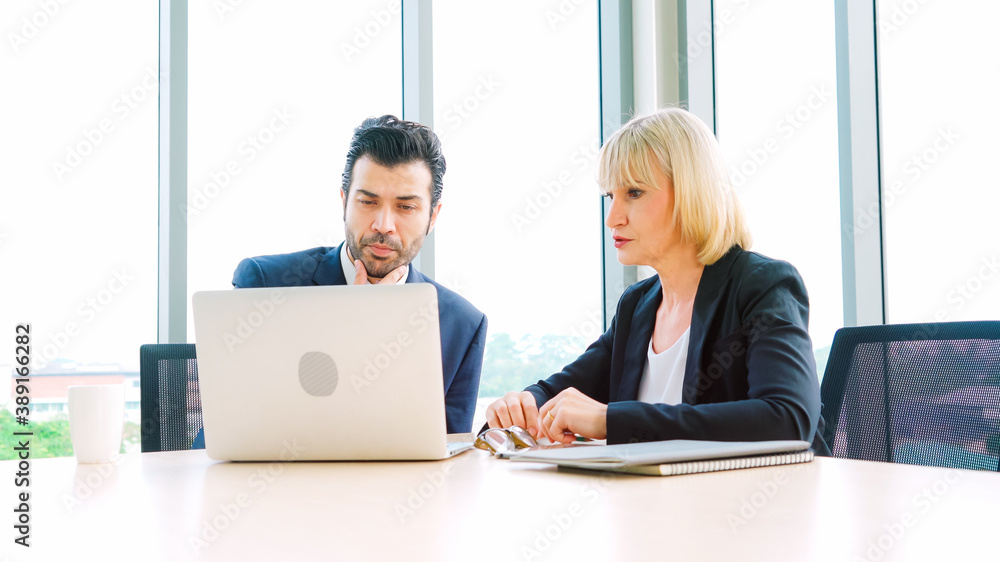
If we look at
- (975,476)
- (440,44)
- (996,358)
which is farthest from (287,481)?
(440,44)

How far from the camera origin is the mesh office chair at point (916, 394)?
1.33 m

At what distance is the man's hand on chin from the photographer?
2.15 meters

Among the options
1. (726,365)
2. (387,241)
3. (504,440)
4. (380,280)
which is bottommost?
(504,440)

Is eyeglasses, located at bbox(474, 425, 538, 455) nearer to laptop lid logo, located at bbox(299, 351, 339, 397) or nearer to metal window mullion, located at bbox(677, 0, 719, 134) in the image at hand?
laptop lid logo, located at bbox(299, 351, 339, 397)

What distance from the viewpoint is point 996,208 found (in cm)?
236

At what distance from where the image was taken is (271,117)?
2873 mm

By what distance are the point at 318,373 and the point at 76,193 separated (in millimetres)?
1889

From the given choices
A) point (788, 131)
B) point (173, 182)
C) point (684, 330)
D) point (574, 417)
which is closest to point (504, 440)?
point (574, 417)

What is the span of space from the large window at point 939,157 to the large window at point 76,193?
2.49m

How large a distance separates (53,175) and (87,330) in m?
0.51

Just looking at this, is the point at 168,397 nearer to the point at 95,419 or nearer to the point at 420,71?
the point at 95,419

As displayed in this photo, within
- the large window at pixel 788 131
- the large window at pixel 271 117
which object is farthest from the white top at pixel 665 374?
the large window at pixel 271 117

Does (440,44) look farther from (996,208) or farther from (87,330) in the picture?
(996,208)

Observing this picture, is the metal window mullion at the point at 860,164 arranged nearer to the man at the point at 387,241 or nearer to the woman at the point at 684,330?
the woman at the point at 684,330
